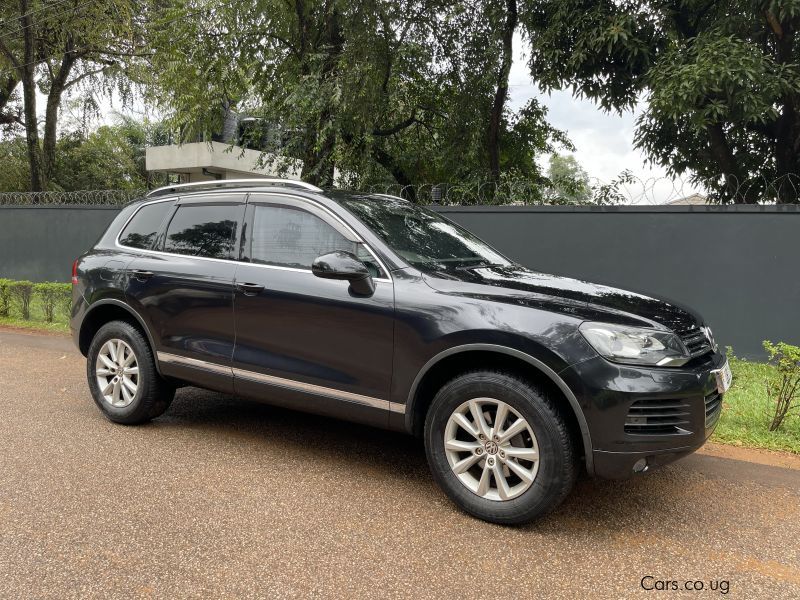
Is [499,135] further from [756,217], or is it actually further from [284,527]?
[284,527]

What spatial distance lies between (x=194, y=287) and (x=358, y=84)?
7.08m

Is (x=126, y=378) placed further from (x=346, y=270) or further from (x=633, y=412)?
(x=633, y=412)

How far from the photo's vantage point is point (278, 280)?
4.04 m

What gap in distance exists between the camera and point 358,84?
10500mm

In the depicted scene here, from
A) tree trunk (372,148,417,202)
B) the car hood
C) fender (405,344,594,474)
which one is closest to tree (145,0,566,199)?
tree trunk (372,148,417,202)

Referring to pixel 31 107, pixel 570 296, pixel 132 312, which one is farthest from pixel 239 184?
pixel 31 107

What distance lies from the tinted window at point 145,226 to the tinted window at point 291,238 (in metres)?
1.09

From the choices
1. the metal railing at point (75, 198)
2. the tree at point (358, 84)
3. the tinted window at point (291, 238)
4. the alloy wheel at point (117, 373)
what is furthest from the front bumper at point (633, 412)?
the metal railing at point (75, 198)

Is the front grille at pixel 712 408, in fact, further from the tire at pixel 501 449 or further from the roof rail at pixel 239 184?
the roof rail at pixel 239 184

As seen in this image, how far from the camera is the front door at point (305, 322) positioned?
3.64 m

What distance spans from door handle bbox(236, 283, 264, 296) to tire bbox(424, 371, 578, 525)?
56.1 inches

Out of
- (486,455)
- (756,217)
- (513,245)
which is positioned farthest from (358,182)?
(486,455)

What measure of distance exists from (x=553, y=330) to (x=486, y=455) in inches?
29.3

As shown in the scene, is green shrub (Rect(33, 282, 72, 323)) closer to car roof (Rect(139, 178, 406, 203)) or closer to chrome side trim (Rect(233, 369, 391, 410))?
car roof (Rect(139, 178, 406, 203))
